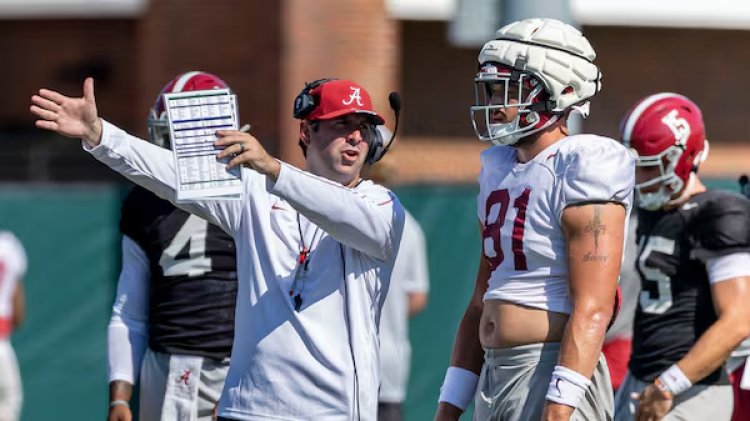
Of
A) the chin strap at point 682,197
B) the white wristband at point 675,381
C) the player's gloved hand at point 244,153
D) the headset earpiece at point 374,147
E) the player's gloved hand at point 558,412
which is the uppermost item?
the player's gloved hand at point 244,153

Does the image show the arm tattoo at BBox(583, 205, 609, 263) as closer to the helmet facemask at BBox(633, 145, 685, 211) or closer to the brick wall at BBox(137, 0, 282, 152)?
the helmet facemask at BBox(633, 145, 685, 211)

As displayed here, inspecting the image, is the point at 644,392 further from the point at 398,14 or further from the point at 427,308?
the point at 398,14

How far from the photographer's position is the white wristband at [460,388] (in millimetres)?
5305

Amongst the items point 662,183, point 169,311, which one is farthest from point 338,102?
point 662,183

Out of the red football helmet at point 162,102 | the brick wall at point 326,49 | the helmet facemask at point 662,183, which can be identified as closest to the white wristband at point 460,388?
the helmet facemask at point 662,183

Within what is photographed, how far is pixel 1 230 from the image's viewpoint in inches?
466

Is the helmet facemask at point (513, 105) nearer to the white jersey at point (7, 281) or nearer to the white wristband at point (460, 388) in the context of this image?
the white wristband at point (460, 388)

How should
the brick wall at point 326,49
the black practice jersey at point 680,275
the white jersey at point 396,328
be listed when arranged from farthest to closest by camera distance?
the brick wall at point 326,49, the white jersey at point 396,328, the black practice jersey at point 680,275

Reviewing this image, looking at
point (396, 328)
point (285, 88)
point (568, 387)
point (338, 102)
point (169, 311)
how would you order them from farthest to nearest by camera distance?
point (285, 88) → point (396, 328) → point (169, 311) → point (338, 102) → point (568, 387)

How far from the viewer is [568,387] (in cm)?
467

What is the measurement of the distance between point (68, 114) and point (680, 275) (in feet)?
8.65

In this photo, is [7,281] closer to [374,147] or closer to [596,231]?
[374,147]

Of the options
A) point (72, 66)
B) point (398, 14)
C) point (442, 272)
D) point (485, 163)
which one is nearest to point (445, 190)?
point (442, 272)

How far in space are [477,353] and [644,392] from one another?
3.23 ft
